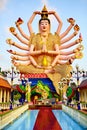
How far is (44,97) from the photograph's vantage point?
1245 inches

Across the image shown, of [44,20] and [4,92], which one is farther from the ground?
[44,20]

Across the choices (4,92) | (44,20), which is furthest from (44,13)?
(4,92)

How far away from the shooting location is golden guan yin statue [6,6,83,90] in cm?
3353

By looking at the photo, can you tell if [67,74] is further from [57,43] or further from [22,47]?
[22,47]

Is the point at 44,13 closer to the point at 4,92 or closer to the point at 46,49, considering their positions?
the point at 46,49

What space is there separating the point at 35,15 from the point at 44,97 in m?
13.0

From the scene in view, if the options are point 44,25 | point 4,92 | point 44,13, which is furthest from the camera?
point 44,13

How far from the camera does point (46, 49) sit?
3388 cm

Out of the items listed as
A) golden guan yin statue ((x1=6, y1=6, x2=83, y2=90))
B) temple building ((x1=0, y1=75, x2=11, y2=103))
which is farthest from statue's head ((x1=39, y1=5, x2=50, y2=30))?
temple building ((x1=0, y1=75, x2=11, y2=103))

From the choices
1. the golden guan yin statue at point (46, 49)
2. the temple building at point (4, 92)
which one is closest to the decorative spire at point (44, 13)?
the golden guan yin statue at point (46, 49)

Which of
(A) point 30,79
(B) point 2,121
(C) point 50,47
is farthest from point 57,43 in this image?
(B) point 2,121

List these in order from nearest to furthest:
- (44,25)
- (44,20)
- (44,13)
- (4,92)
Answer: (4,92) < (44,25) < (44,20) < (44,13)

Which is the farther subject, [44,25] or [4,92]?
[44,25]

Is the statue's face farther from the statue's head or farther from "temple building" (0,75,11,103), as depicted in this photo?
"temple building" (0,75,11,103)
